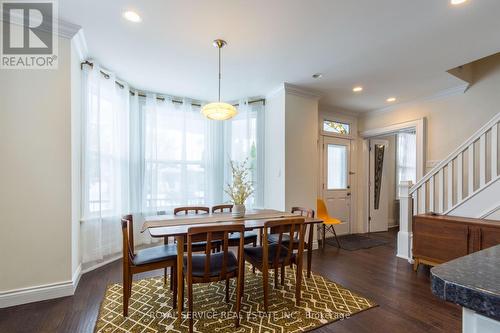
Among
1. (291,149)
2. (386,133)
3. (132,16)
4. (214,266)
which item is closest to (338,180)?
(386,133)

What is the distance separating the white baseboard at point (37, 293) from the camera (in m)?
2.17

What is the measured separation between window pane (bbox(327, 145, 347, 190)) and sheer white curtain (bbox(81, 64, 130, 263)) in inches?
151

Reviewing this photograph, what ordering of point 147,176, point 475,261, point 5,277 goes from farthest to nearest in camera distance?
point 147,176 < point 5,277 < point 475,261

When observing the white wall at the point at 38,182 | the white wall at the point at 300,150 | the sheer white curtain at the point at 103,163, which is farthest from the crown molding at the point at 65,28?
the white wall at the point at 300,150

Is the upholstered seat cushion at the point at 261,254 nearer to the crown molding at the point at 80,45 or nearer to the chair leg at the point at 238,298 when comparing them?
the chair leg at the point at 238,298

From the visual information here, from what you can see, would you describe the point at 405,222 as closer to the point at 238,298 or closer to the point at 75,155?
the point at 238,298

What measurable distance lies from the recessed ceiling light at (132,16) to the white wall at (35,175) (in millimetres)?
804

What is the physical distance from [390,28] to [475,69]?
254 centimetres

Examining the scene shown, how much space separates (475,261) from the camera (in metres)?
0.67

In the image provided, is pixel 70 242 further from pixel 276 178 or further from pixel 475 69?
pixel 475 69

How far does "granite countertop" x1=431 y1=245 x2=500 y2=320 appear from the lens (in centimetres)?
47

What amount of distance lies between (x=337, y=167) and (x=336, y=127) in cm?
87

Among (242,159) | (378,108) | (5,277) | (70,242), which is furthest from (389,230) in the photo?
(5,277)

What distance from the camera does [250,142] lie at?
4.40 meters
